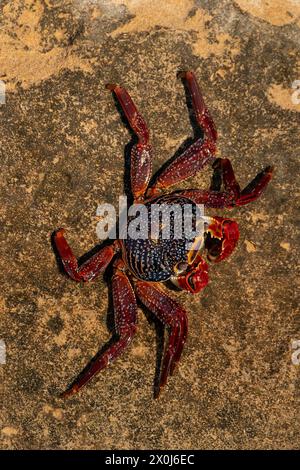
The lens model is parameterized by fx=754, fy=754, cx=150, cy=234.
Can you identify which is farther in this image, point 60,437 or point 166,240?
point 60,437

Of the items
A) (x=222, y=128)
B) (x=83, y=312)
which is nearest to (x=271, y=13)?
(x=222, y=128)

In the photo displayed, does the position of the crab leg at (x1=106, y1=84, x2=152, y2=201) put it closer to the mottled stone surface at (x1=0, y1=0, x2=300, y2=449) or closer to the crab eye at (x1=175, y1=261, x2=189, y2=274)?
the mottled stone surface at (x1=0, y1=0, x2=300, y2=449)

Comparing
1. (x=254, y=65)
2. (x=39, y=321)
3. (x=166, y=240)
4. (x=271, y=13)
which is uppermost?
(x=271, y=13)

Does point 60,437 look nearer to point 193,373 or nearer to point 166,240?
point 193,373

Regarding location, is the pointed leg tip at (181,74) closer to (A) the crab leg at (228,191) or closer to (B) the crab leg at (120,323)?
(A) the crab leg at (228,191)

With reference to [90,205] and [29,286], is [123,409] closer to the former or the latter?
[29,286]

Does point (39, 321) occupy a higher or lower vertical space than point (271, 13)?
lower

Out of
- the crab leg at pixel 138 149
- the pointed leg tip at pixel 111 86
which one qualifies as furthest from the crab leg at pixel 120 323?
the pointed leg tip at pixel 111 86

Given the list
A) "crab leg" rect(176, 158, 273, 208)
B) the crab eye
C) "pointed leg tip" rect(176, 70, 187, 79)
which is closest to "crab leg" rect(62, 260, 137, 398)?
the crab eye
